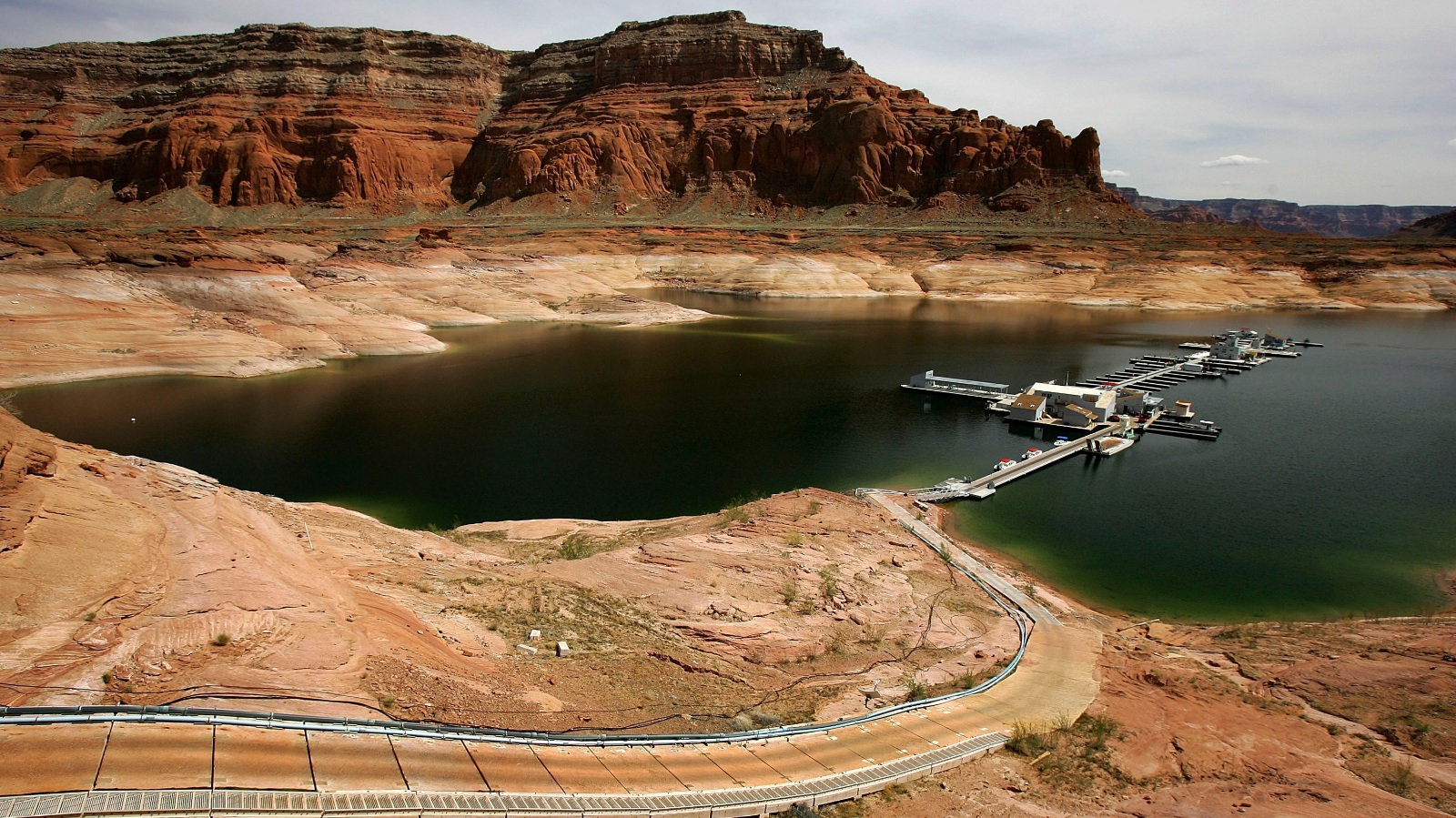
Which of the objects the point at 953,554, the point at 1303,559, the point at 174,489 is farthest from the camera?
the point at 1303,559

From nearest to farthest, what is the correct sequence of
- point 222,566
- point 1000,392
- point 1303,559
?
point 222,566
point 1303,559
point 1000,392

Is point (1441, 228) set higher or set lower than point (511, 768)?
higher

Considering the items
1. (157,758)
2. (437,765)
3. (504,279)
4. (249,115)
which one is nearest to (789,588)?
(437,765)

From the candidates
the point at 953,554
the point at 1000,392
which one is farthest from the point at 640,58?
the point at 953,554

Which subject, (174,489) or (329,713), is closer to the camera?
(329,713)

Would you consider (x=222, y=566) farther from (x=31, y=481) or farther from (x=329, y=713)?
(x=329, y=713)

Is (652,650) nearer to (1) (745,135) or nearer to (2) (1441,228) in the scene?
(1) (745,135)
